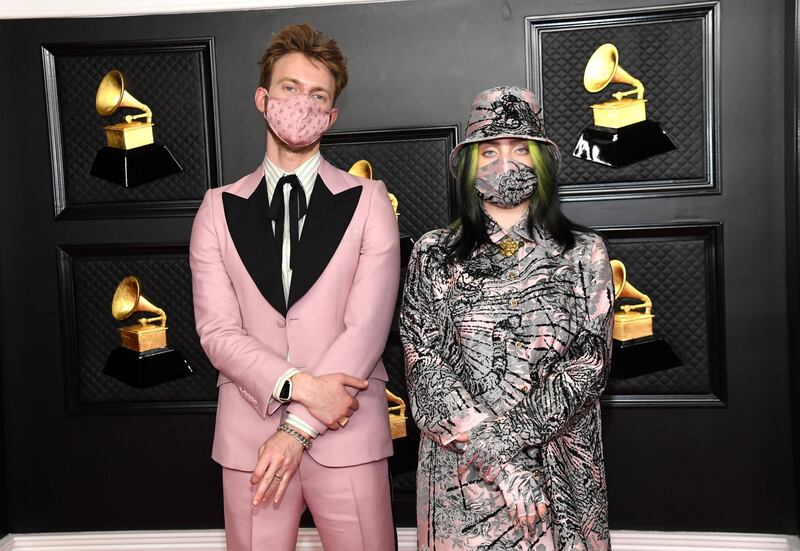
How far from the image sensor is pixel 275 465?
1.94 meters

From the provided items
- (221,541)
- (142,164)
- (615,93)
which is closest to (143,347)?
(142,164)

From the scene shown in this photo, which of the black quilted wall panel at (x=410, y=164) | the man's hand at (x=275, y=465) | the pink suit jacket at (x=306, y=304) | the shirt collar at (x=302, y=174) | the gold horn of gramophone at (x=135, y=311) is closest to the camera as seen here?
the man's hand at (x=275, y=465)

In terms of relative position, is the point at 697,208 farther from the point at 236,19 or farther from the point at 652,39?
the point at 236,19

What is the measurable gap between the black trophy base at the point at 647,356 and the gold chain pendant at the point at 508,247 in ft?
3.09

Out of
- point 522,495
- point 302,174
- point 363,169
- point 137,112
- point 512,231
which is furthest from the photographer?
point 137,112

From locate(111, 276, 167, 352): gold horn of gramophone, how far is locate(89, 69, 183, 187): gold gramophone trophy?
0.38 meters

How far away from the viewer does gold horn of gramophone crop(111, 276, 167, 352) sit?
296 cm

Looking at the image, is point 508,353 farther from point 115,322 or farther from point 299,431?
point 115,322

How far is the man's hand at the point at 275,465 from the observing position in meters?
1.94

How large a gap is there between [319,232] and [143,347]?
1.20 metres

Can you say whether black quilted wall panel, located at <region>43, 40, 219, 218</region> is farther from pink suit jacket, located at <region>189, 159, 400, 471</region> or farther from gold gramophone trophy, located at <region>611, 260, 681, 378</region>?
gold gramophone trophy, located at <region>611, 260, 681, 378</region>

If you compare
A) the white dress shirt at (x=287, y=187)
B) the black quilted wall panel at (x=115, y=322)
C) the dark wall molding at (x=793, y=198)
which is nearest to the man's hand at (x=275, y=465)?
the white dress shirt at (x=287, y=187)

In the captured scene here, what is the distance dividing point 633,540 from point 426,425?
4.37 feet

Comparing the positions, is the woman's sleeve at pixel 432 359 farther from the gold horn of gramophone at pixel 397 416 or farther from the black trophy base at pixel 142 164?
the black trophy base at pixel 142 164
